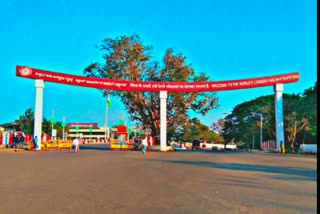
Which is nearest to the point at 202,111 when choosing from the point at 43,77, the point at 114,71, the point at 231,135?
the point at 114,71

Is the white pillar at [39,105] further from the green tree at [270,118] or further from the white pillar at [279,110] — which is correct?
the green tree at [270,118]

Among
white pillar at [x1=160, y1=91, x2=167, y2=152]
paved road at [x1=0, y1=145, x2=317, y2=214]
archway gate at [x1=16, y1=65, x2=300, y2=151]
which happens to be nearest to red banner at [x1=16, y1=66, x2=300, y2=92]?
archway gate at [x1=16, y1=65, x2=300, y2=151]

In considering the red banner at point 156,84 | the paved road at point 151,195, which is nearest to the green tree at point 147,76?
the red banner at point 156,84

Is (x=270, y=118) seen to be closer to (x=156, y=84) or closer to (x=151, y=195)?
(x=156, y=84)

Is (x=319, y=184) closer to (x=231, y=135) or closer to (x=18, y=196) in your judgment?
(x=18, y=196)

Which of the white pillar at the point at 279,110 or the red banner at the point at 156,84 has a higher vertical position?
the red banner at the point at 156,84

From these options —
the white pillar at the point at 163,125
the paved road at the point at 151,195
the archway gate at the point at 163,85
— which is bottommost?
the paved road at the point at 151,195

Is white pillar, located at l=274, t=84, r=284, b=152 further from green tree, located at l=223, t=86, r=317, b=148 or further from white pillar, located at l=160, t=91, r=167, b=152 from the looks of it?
white pillar, located at l=160, t=91, r=167, b=152

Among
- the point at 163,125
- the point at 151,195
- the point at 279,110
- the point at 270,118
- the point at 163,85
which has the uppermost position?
the point at 163,85

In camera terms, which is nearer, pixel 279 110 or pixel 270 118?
pixel 279 110

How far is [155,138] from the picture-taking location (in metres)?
43.6

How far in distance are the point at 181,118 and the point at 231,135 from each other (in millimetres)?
30794

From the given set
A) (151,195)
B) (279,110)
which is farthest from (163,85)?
(151,195)

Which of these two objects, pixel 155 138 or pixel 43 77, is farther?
pixel 155 138
